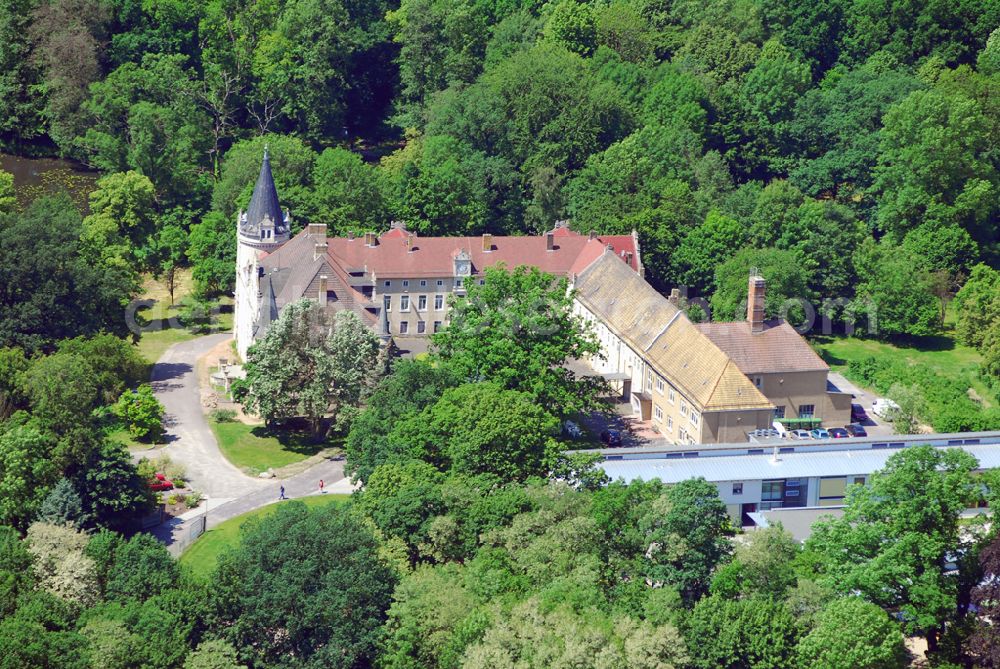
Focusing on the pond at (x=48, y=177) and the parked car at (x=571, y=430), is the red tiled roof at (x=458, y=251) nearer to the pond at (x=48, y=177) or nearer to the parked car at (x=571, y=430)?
the parked car at (x=571, y=430)

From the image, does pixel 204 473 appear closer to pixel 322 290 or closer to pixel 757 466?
pixel 322 290

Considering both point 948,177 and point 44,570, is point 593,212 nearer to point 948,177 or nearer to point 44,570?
point 948,177

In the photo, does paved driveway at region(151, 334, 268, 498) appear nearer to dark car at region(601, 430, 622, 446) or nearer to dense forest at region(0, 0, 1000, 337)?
dense forest at region(0, 0, 1000, 337)

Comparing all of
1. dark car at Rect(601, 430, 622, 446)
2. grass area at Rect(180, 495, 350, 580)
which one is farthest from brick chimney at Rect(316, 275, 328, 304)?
dark car at Rect(601, 430, 622, 446)

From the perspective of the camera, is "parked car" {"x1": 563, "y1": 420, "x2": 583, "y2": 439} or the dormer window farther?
the dormer window

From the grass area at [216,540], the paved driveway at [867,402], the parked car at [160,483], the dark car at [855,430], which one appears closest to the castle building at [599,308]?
the dark car at [855,430]

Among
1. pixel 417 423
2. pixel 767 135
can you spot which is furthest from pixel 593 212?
pixel 417 423
